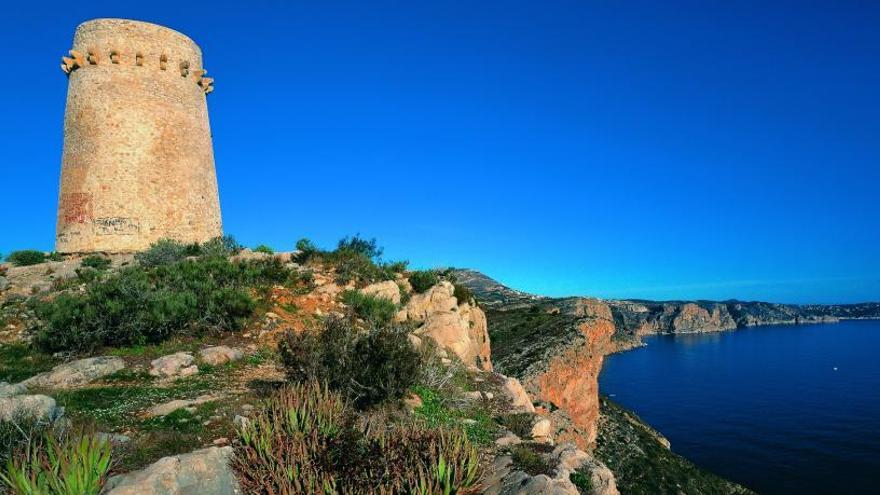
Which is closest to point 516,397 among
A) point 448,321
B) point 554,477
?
point 448,321

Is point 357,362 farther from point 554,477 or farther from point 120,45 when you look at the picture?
point 120,45

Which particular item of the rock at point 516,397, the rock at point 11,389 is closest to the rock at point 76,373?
the rock at point 11,389

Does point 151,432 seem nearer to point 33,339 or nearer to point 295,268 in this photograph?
point 33,339

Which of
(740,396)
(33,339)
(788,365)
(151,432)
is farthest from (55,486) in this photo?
(788,365)

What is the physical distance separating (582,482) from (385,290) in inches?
393

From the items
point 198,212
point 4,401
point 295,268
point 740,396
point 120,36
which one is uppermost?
point 120,36

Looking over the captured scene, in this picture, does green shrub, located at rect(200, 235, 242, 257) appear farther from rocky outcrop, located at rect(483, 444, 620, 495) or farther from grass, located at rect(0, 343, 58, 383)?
rocky outcrop, located at rect(483, 444, 620, 495)

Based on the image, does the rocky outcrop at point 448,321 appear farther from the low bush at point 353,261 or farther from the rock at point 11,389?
the rock at point 11,389

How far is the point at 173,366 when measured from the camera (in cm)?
888

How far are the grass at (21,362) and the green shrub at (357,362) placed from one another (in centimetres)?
518

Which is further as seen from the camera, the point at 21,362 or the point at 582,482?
the point at 21,362

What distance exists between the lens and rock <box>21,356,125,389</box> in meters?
8.03

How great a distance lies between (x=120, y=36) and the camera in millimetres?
19375

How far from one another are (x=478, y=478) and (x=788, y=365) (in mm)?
125654
